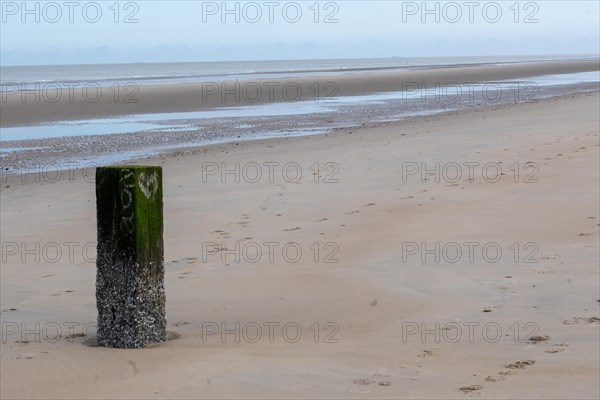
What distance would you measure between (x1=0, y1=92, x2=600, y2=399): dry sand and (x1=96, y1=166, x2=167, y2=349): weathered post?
153mm

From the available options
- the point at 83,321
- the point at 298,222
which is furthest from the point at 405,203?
the point at 83,321

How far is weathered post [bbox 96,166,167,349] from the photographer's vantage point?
504 cm

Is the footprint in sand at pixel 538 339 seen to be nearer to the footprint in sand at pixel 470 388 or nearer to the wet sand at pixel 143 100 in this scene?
the footprint in sand at pixel 470 388

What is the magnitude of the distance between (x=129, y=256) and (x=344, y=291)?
1.87 metres

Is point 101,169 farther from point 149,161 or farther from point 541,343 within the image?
point 149,161

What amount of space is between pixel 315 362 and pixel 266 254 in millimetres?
2937

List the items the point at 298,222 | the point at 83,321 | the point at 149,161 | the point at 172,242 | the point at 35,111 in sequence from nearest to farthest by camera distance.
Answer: the point at 83,321 → the point at 172,242 → the point at 298,222 → the point at 149,161 → the point at 35,111

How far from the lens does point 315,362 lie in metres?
4.88

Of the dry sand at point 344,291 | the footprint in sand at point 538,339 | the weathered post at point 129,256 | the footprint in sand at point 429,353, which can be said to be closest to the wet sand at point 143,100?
the dry sand at point 344,291

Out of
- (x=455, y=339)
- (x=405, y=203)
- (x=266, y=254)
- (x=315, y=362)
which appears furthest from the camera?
(x=405, y=203)

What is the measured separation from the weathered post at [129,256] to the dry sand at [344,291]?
15 cm

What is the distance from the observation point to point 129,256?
5.09 m

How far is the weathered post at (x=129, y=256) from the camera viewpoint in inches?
198

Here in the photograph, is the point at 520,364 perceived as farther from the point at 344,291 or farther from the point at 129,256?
the point at 129,256
